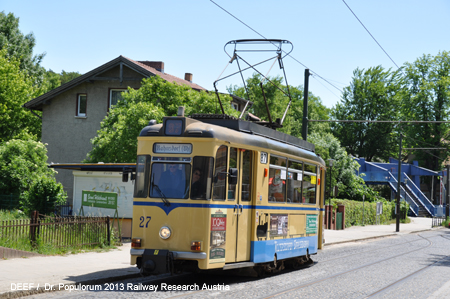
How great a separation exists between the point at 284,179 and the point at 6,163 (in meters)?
17.7

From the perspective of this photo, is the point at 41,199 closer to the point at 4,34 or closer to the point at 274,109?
the point at 4,34

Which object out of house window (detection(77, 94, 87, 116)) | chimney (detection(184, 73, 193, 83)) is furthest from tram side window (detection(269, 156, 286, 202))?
chimney (detection(184, 73, 193, 83))

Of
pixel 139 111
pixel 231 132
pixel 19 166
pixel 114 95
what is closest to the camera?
pixel 231 132

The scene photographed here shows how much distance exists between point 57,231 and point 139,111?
10701mm

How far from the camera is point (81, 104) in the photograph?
1380 inches

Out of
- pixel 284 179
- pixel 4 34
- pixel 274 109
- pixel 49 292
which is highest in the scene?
pixel 4 34

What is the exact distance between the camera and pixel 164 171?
10172 millimetres

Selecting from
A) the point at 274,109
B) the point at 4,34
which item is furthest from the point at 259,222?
the point at 274,109

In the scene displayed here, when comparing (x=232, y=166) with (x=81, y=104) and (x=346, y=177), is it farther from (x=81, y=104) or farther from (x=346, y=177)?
(x=346, y=177)

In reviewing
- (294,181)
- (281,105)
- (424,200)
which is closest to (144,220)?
(294,181)

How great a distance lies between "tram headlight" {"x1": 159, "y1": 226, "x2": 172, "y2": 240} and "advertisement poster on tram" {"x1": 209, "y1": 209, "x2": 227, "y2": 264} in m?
0.79

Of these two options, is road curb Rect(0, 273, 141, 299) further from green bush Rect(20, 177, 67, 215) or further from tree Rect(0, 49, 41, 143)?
tree Rect(0, 49, 41, 143)

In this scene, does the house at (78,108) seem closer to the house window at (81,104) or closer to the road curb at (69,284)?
the house window at (81,104)

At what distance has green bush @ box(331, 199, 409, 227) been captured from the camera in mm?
35000
